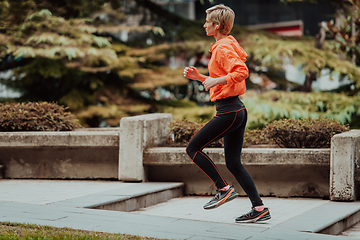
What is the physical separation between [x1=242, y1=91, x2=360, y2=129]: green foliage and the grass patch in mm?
8788

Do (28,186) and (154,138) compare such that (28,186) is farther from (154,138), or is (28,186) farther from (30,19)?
(30,19)

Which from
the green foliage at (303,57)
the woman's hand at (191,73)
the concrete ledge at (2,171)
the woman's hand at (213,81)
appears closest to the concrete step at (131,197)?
Answer: the woman's hand at (191,73)

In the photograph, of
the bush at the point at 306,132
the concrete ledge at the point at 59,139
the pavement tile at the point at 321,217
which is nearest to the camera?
the pavement tile at the point at 321,217

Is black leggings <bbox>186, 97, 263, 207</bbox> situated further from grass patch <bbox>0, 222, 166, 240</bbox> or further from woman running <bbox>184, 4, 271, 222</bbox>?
grass patch <bbox>0, 222, 166, 240</bbox>

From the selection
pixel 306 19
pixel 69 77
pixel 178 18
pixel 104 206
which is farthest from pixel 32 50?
pixel 306 19

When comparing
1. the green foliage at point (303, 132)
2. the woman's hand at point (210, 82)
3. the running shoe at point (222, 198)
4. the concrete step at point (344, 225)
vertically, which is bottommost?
the concrete step at point (344, 225)

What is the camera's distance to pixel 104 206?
16.2 feet

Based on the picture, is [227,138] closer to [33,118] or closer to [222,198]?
[222,198]

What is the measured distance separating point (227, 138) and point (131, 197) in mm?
1632

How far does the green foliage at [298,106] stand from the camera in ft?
38.6

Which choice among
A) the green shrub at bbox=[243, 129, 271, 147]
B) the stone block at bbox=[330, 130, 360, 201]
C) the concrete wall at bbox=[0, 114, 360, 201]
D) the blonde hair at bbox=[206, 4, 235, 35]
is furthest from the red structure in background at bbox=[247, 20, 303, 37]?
the blonde hair at bbox=[206, 4, 235, 35]

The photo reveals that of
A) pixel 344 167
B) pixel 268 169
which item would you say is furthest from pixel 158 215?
pixel 344 167

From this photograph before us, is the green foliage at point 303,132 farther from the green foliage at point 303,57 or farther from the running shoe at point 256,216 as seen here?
the green foliage at point 303,57

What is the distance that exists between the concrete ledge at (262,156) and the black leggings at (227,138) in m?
1.70
